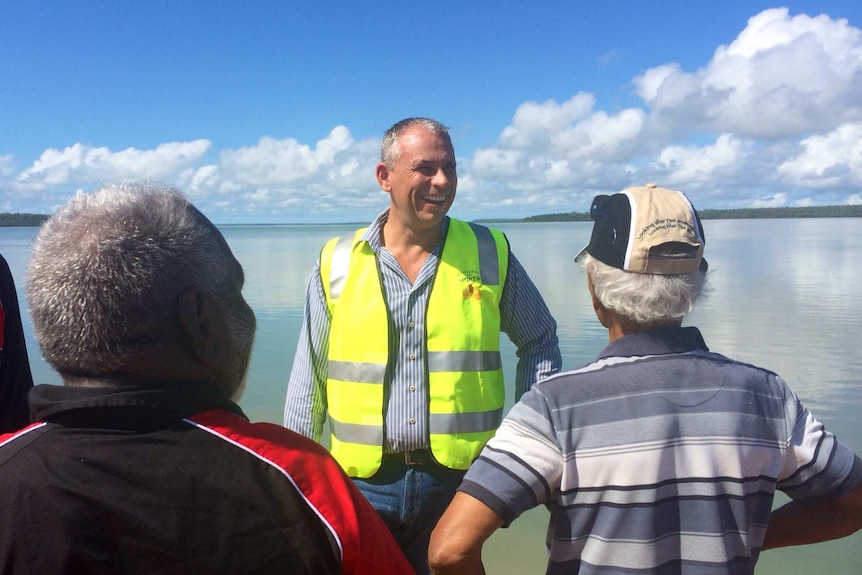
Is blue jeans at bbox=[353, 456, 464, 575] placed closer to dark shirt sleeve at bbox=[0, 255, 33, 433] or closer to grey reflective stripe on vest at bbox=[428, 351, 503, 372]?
grey reflective stripe on vest at bbox=[428, 351, 503, 372]

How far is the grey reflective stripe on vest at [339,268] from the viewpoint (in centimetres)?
272

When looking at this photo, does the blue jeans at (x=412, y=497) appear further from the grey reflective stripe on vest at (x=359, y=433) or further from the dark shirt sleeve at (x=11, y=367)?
the dark shirt sleeve at (x=11, y=367)

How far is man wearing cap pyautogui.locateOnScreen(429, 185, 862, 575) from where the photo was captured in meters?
1.54

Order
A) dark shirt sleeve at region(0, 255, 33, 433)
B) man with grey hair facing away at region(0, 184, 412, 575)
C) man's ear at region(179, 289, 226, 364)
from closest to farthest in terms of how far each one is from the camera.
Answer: man with grey hair facing away at region(0, 184, 412, 575) → man's ear at region(179, 289, 226, 364) → dark shirt sleeve at region(0, 255, 33, 433)

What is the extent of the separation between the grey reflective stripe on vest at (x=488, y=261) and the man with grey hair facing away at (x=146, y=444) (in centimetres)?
156

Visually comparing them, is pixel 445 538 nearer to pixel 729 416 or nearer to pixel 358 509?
pixel 358 509

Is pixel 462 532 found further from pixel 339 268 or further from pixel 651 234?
pixel 339 268

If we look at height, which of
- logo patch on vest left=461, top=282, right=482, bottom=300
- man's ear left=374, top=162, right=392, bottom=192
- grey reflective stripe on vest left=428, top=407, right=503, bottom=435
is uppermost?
man's ear left=374, top=162, right=392, bottom=192

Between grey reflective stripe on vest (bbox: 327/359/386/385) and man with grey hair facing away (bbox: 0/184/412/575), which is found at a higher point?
man with grey hair facing away (bbox: 0/184/412/575)

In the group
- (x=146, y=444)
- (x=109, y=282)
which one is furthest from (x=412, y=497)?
(x=109, y=282)

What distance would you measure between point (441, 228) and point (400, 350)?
1.90 ft

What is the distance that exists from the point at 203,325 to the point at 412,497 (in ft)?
4.83

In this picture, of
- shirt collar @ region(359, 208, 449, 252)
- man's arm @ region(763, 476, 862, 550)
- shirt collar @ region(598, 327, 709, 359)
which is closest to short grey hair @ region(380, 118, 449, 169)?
shirt collar @ region(359, 208, 449, 252)

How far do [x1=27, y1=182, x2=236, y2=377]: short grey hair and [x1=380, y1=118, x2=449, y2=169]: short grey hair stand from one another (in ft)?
5.40
